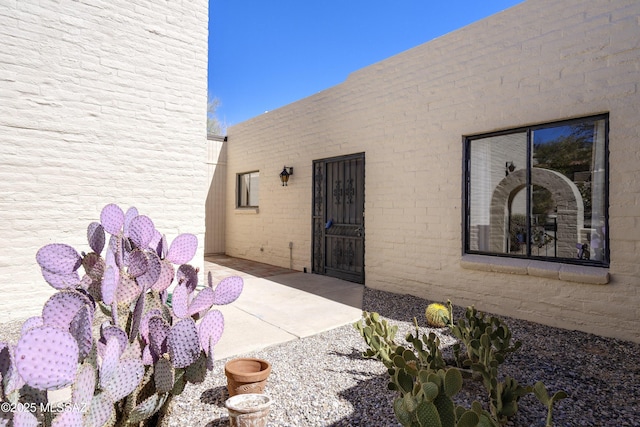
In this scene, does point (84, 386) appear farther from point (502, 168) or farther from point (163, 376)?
point (502, 168)

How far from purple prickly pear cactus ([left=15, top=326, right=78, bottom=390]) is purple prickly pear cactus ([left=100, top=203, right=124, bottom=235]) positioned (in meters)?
0.85

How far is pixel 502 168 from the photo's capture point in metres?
4.67

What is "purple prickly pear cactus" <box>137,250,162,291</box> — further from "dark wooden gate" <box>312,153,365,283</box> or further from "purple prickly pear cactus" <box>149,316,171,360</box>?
"dark wooden gate" <box>312,153,365,283</box>

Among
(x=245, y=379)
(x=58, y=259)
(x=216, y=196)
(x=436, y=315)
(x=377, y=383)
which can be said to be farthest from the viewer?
(x=216, y=196)

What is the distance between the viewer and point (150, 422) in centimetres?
191

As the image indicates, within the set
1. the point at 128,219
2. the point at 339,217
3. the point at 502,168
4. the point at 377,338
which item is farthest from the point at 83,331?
the point at 339,217

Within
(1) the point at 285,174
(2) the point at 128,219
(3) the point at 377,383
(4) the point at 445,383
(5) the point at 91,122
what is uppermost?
(5) the point at 91,122

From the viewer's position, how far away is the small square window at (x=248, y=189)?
9307 millimetres

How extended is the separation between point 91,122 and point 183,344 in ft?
13.7

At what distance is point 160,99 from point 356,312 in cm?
405

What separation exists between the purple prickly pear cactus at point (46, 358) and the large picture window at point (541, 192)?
4.54 m

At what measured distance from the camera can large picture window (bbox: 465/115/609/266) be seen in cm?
387

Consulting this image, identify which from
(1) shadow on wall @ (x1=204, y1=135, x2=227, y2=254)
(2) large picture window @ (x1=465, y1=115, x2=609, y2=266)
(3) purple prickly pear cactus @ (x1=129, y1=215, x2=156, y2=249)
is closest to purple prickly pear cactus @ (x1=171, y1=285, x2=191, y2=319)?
(3) purple prickly pear cactus @ (x1=129, y1=215, x2=156, y2=249)

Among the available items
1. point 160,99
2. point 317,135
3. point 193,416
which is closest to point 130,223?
point 193,416
